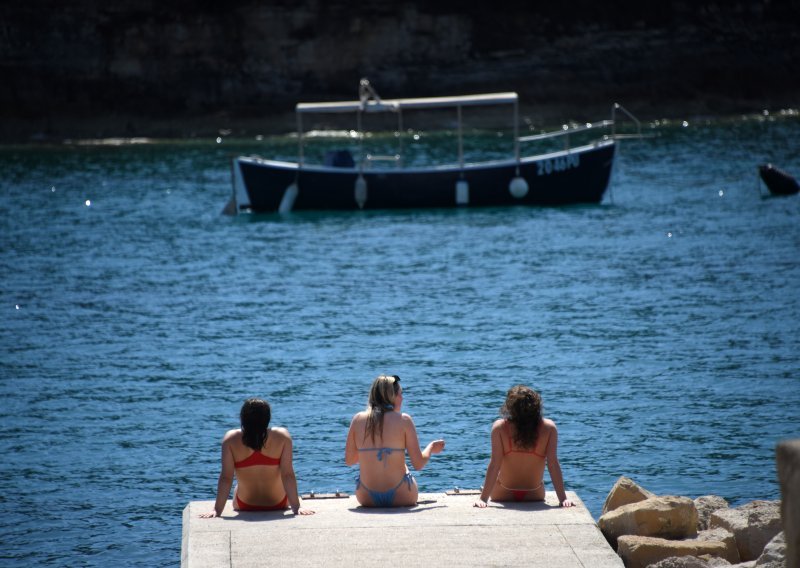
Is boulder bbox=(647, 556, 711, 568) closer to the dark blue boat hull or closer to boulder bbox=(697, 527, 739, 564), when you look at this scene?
boulder bbox=(697, 527, 739, 564)

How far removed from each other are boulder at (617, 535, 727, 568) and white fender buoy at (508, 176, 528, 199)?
25.4m

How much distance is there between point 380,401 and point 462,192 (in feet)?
84.0

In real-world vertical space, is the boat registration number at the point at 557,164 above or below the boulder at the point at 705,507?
above

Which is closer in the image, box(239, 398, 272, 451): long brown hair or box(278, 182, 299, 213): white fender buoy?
box(239, 398, 272, 451): long brown hair

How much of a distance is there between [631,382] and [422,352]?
353cm

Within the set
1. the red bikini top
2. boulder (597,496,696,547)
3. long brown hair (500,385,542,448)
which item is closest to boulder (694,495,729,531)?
boulder (597,496,696,547)

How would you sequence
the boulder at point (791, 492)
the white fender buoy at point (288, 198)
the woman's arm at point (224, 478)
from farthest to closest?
the white fender buoy at point (288, 198)
the woman's arm at point (224, 478)
the boulder at point (791, 492)

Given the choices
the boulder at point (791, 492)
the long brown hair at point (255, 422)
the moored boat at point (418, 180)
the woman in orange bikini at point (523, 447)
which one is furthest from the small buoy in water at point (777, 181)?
the boulder at point (791, 492)

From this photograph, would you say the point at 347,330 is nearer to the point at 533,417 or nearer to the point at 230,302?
the point at 230,302

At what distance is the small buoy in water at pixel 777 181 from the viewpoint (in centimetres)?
3628

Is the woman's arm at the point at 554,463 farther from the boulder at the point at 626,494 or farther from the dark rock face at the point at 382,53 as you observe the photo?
the dark rock face at the point at 382,53

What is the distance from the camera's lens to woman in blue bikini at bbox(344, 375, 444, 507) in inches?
336

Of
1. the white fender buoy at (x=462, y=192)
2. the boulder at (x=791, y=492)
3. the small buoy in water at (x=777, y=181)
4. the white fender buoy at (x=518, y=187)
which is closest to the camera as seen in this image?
the boulder at (x=791, y=492)

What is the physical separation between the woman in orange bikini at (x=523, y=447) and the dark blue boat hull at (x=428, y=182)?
2504 centimetres
